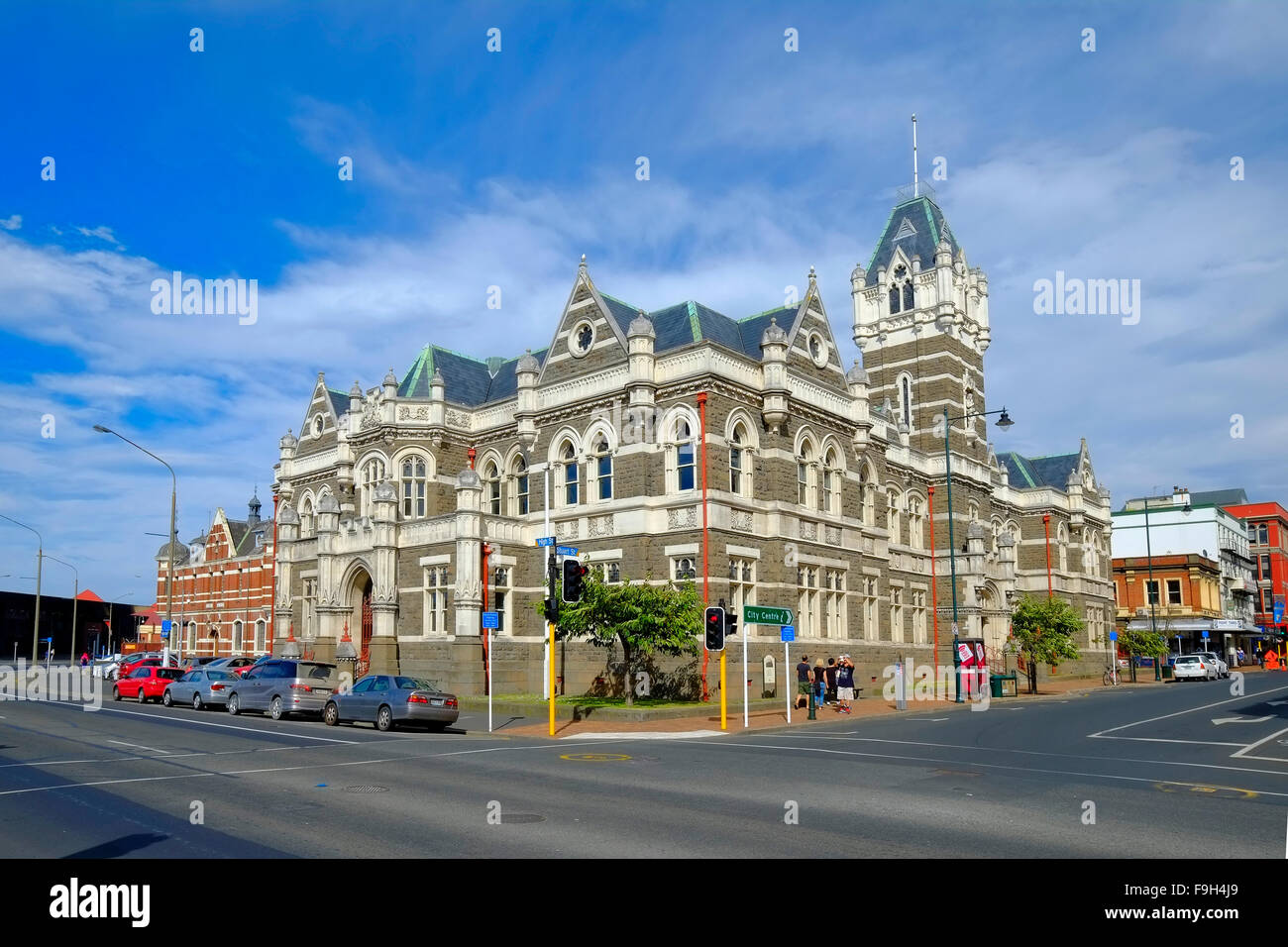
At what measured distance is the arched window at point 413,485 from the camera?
40.2 meters

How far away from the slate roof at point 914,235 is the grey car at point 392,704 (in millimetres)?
39854

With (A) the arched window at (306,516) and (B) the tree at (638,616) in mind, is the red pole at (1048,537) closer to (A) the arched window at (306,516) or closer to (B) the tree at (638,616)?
(B) the tree at (638,616)

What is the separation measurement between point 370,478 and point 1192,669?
4545 centimetres

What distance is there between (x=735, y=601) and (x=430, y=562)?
37.3 ft

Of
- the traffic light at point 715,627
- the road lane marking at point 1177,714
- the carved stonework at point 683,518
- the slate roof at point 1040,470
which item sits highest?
the slate roof at point 1040,470

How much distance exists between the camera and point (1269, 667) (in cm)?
8188

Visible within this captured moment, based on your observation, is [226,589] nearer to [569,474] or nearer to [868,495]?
[569,474]

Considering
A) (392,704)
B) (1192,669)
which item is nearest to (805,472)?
(392,704)

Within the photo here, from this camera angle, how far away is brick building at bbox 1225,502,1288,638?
4569 inches

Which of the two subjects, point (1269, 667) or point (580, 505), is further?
point (1269, 667)

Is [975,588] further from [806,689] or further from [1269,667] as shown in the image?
[1269,667]

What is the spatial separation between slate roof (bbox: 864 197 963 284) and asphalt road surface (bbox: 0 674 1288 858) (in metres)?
36.4

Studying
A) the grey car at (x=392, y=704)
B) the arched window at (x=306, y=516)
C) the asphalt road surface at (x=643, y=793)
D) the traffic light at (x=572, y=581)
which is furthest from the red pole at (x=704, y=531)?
the arched window at (x=306, y=516)
